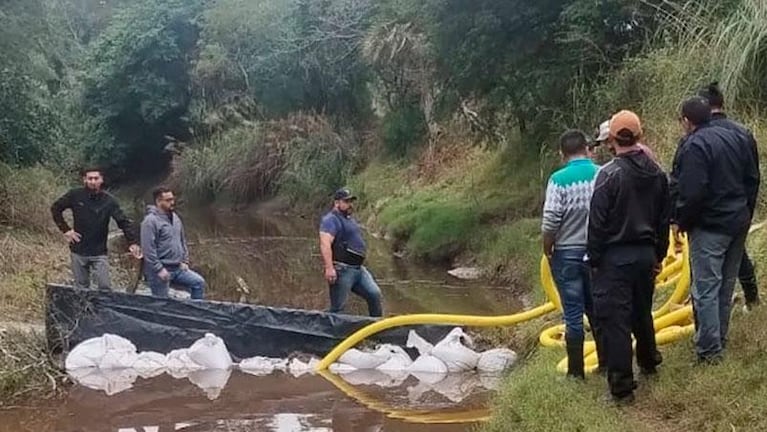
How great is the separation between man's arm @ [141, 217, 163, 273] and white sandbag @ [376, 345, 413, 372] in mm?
2543

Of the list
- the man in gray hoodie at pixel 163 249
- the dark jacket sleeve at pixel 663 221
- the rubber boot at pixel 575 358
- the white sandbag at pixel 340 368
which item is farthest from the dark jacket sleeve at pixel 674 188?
the man in gray hoodie at pixel 163 249

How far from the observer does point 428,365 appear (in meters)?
9.69

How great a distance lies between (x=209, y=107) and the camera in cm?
4091

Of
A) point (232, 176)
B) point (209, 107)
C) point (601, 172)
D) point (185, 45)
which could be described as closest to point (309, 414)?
point (601, 172)

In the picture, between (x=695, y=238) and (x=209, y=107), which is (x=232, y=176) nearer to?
(x=209, y=107)

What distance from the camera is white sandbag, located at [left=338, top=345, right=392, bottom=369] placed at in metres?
9.87

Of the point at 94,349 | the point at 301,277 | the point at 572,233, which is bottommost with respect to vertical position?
the point at 301,277

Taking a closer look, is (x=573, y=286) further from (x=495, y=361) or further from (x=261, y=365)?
(x=261, y=365)

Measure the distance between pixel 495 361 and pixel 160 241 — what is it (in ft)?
12.1

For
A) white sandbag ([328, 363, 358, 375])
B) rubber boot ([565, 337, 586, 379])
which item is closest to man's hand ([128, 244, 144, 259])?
white sandbag ([328, 363, 358, 375])

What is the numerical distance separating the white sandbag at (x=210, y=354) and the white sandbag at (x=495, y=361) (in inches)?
95.9

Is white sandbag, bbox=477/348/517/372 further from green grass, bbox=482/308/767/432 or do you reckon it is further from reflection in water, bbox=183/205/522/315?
reflection in water, bbox=183/205/522/315

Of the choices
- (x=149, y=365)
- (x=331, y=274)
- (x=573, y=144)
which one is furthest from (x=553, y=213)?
(x=149, y=365)

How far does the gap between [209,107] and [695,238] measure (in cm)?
3573
